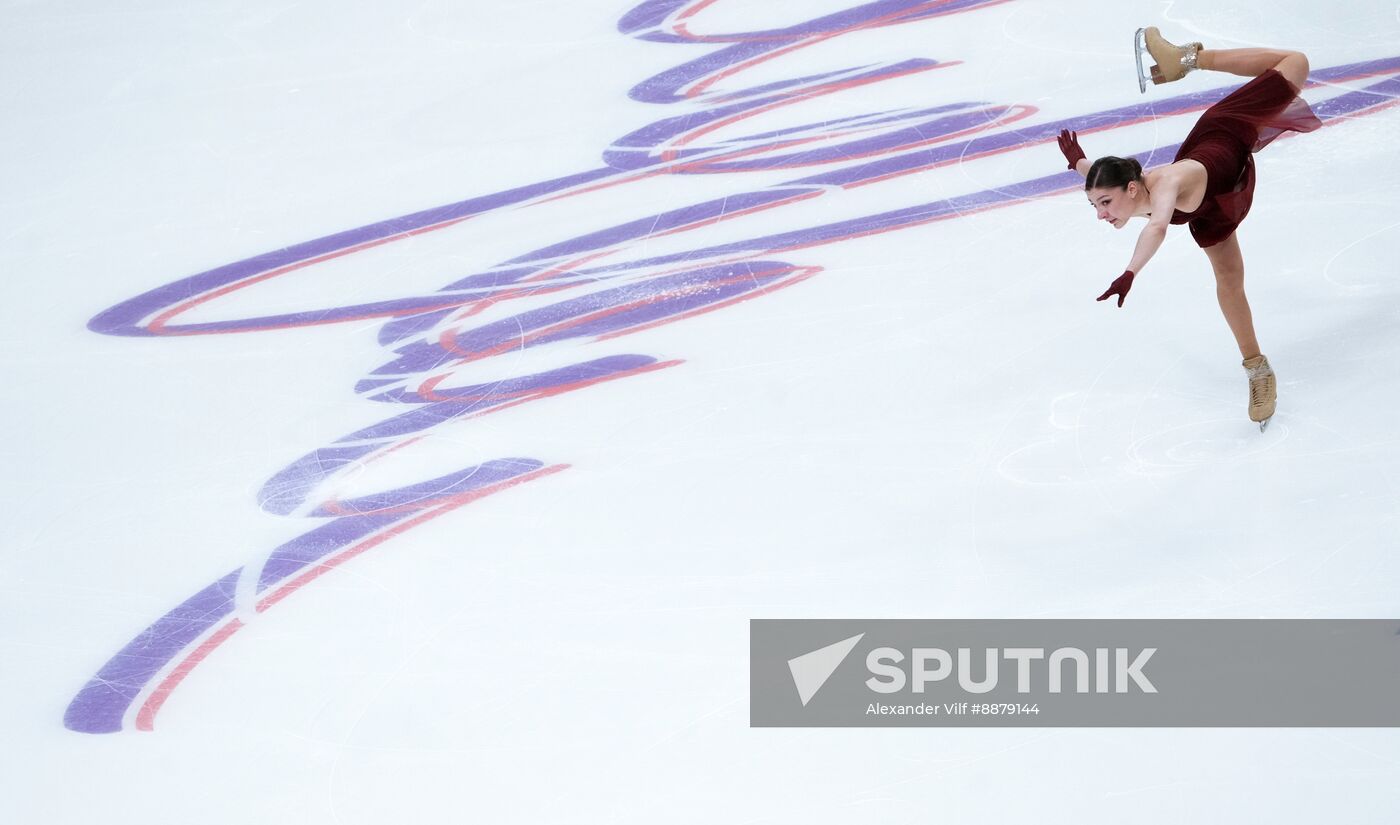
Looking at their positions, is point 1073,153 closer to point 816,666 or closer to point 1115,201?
point 1115,201

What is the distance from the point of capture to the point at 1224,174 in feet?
10.7

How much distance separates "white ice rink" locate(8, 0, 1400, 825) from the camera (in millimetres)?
3027

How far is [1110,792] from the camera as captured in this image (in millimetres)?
2770

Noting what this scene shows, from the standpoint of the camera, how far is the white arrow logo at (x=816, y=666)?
307cm

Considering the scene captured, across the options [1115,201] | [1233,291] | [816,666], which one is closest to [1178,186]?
[1115,201]

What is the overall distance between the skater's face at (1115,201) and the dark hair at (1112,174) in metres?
0.01

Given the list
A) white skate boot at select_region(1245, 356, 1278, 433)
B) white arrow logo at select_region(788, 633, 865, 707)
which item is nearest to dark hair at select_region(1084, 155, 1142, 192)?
white skate boot at select_region(1245, 356, 1278, 433)

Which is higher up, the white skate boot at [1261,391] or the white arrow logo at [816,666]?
the white skate boot at [1261,391]

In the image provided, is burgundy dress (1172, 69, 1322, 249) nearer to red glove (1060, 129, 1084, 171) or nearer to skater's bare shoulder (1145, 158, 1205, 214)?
skater's bare shoulder (1145, 158, 1205, 214)

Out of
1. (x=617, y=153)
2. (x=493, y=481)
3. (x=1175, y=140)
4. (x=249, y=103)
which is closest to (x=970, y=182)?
(x=1175, y=140)

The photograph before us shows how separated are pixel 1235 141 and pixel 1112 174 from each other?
0.49m

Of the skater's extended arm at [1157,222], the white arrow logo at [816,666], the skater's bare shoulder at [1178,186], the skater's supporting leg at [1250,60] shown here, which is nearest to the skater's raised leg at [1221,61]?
the skater's supporting leg at [1250,60]

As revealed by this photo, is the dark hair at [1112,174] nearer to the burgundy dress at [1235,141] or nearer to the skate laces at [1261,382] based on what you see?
the burgundy dress at [1235,141]

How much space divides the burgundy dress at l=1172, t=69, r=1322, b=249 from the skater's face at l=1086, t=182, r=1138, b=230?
0.66ft
